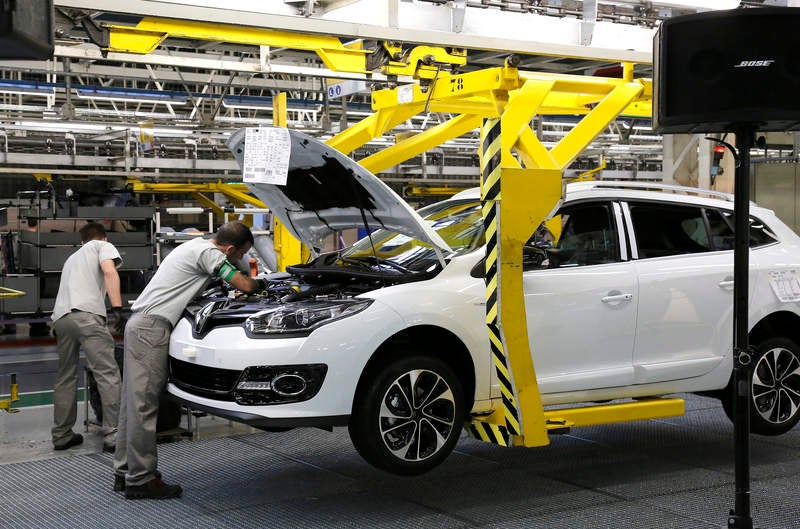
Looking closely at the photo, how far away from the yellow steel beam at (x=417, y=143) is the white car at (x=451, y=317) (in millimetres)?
1029

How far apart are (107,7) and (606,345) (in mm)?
3650

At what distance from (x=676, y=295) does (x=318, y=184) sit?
7.73 feet

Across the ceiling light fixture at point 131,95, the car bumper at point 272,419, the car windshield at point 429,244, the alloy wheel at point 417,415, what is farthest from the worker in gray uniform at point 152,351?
the ceiling light fixture at point 131,95

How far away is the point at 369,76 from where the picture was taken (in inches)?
317

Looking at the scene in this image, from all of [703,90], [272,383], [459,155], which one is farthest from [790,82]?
[459,155]

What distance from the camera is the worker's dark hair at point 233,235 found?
5867 mm

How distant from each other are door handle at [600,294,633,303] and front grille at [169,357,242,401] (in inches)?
88.9

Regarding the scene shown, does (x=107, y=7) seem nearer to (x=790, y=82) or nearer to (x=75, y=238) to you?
(x=790, y=82)

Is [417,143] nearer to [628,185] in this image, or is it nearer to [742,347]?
[628,185]

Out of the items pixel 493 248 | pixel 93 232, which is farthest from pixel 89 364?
pixel 493 248

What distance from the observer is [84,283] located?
23.2 ft

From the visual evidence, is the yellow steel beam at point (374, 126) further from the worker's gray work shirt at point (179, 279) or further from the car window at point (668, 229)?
the worker's gray work shirt at point (179, 279)

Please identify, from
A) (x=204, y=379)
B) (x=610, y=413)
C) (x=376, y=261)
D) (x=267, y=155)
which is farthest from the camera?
(x=376, y=261)

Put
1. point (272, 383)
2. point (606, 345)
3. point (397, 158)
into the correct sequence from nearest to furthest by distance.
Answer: point (272, 383) < point (606, 345) < point (397, 158)
